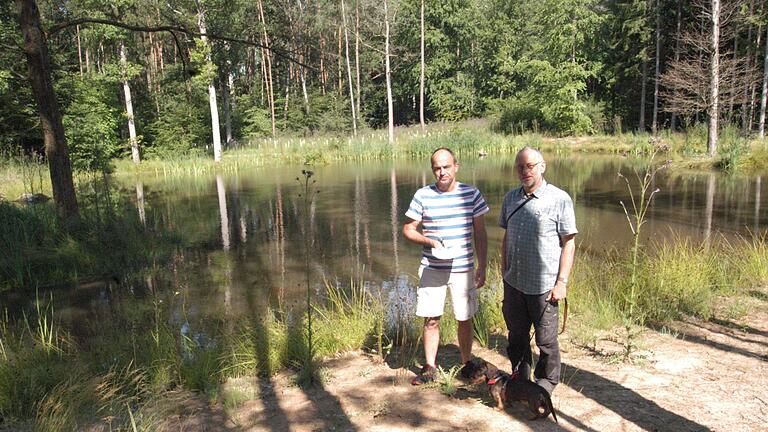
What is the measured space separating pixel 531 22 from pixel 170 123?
32653 millimetres

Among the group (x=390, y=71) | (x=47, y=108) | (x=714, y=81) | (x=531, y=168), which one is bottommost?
(x=531, y=168)

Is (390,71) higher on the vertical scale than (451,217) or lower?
higher

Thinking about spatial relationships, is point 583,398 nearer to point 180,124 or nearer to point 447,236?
point 447,236

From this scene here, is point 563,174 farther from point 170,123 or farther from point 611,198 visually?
point 170,123

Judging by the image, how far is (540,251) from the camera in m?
3.25

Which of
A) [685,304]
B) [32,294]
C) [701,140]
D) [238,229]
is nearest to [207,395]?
[685,304]

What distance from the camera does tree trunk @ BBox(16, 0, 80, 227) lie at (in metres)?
7.79

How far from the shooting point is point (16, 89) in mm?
22656

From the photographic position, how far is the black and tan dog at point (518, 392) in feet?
10.2

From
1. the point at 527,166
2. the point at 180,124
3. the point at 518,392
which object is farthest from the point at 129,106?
the point at 518,392

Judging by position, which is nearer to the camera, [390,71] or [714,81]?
[714,81]

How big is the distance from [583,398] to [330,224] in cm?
909

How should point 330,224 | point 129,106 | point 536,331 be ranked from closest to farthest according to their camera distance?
point 536,331 < point 330,224 < point 129,106

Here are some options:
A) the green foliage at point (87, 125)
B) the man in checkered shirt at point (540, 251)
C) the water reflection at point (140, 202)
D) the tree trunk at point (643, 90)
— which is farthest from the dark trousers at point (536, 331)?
the tree trunk at point (643, 90)
